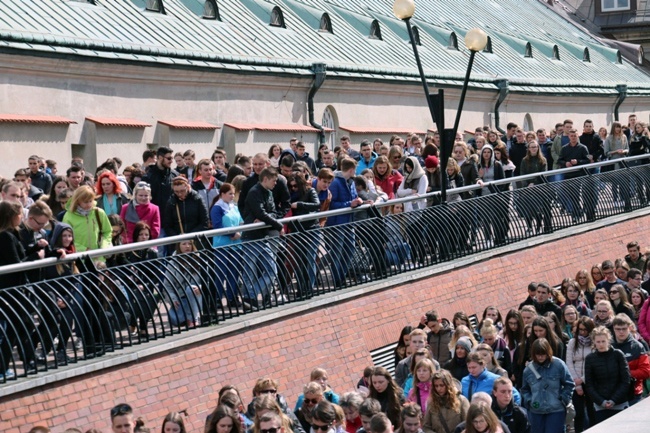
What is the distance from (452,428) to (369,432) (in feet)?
4.62

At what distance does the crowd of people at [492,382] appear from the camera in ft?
39.4

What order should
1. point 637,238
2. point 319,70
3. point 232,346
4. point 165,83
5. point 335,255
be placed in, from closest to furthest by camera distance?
point 232,346, point 335,255, point 637,238, point 165,83, point 319,70

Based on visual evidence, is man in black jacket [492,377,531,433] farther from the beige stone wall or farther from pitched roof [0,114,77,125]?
pitched roof [0,114,77,125]

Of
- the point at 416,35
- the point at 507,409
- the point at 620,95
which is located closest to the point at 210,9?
the point at 416,35

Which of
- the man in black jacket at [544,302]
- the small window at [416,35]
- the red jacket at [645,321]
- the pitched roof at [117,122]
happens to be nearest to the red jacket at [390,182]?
the man in black jacket at [544,302]

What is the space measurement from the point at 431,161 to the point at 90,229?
7968 millimetres

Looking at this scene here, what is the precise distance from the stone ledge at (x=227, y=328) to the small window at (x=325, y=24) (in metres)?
16.7

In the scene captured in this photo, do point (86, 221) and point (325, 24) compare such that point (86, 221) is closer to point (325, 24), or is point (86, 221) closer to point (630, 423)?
point (630, 423)

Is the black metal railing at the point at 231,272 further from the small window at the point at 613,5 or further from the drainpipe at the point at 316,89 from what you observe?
the small window at the point at 613,5

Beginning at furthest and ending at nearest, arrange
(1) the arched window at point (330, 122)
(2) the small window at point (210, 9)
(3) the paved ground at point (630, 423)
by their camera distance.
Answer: (1) the arched window at point (330, 122), (2) the small window at point (210, 9), (3) the paved ground at point (630, 423)

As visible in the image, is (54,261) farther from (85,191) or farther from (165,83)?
(165,83)

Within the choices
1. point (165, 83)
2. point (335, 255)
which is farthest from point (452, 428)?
point (165, 83)

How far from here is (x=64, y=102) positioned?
90.6 ft

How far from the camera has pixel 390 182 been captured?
20.5m
